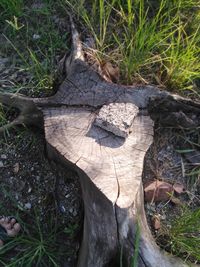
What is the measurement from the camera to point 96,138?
218cm

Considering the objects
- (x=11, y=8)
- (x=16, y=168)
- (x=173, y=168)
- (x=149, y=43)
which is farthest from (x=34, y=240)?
(x=11, y=8)

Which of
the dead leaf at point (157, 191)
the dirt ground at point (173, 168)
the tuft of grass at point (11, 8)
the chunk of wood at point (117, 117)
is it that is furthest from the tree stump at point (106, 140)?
the tuft of grass at point (11, 8)

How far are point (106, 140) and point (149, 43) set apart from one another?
62 centimetres

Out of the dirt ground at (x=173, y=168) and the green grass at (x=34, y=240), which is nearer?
the green grass at (x=34, y=240)

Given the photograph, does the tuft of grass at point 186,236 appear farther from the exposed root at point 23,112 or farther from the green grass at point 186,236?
the exposed root at point 23,112

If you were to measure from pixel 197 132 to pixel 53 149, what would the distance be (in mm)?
919

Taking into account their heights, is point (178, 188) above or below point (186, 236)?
above

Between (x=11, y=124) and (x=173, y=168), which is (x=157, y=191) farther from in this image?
(x=11, y=124)

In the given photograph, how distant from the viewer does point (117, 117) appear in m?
2.23

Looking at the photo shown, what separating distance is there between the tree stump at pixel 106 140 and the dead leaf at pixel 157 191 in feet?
0.91

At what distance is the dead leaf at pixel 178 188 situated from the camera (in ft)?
8.11

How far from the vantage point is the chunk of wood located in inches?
85.7

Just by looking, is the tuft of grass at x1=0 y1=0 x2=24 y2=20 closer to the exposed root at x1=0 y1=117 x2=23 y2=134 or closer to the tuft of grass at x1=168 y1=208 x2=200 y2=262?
the exposed root at x1=0 y1=117 x2=23 y2=134

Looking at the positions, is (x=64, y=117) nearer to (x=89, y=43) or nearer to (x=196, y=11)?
(x=89, y=43)
